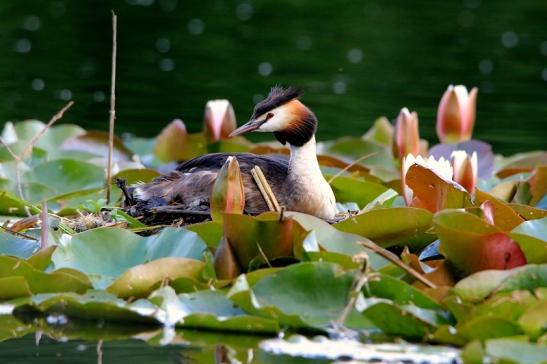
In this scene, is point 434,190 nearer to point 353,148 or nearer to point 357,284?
point 357,284

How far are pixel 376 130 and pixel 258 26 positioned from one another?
697 cm

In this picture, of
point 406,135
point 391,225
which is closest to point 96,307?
point 391,225

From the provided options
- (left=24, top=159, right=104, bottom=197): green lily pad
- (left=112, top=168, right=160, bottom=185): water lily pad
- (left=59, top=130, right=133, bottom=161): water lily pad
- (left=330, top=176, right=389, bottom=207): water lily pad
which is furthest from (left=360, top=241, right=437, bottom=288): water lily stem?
(left=59, top=130, right=133, bottom=161): water lily pad

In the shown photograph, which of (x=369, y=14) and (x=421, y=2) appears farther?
(x=421, y=2)

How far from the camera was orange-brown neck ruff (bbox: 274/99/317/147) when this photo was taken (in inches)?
196

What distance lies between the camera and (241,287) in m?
3.95

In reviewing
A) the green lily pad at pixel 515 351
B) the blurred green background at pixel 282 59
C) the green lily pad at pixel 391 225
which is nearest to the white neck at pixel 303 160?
the green lily pad at pixel 391 225

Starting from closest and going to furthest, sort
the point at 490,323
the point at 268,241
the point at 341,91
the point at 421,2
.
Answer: the point at 490,323, the point at 268,241, the point at 341,91, the point at 421,2

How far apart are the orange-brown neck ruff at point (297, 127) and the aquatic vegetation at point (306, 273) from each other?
1.37 ft

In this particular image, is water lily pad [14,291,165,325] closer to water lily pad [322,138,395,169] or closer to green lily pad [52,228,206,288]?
green lily pad [52,228,206,288]

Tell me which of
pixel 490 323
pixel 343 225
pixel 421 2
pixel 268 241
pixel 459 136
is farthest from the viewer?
pixel 421 2

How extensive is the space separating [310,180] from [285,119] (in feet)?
0.86

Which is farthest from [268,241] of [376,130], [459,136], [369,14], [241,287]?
[369,14]

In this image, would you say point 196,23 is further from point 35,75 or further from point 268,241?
point 268,241
